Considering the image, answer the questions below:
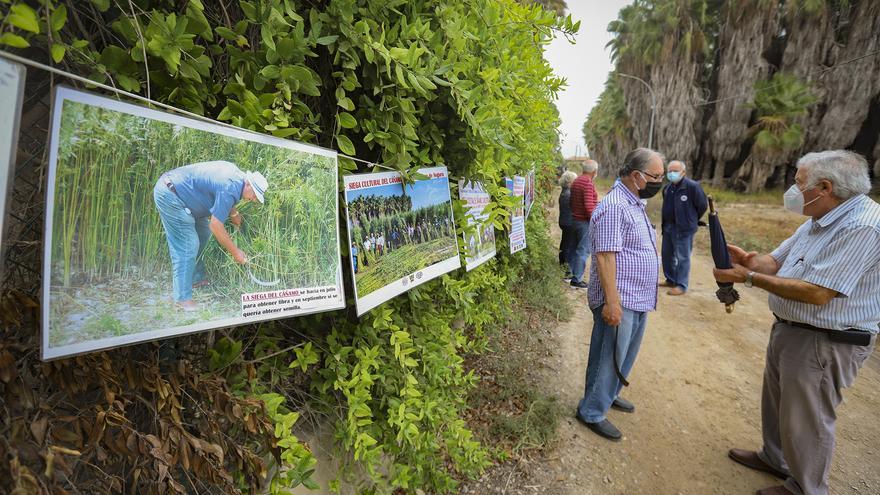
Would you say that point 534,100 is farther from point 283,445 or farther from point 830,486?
point 830,486

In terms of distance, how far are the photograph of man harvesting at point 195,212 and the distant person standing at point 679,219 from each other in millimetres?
5920

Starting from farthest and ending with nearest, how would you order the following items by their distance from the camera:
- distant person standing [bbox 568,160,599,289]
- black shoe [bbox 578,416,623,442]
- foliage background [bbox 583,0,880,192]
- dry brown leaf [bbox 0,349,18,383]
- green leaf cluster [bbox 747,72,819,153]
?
green leaf cluster [bbox 747,72,819,153] → foliage background [bbox 583,0,880,192] → distant person standing [bbox 568,160,599,289] → black shoe [bbox 578,416,623,442] → dry brown leaf [bbox 0,349,18,383]

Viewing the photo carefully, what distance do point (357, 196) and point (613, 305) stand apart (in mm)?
2150

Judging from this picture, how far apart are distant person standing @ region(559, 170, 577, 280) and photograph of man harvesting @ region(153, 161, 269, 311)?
19.4 feet

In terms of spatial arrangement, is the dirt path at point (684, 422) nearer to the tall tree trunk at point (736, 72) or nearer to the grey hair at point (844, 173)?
the grey hair at point (844, 173)

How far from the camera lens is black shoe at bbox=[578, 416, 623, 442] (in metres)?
3.16

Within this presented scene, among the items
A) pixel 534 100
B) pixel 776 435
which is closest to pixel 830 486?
pixel 776 435

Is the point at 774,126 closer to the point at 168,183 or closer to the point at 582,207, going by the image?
the point at 582,207

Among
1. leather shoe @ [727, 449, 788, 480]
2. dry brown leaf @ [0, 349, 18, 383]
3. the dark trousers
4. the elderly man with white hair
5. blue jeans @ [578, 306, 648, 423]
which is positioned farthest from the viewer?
the dark trousers

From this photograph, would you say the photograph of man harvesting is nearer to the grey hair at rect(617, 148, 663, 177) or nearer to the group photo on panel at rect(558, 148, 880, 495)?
the group photo on panel at rect(558, 148, 880, 495)

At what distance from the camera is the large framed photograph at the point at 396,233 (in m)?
1.55

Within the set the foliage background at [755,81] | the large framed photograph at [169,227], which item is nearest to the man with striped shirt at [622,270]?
A: the large framed photograph at [169,227]

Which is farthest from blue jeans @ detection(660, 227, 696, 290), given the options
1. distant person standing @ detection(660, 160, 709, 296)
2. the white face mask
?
the white face mask

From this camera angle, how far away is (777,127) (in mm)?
20656
